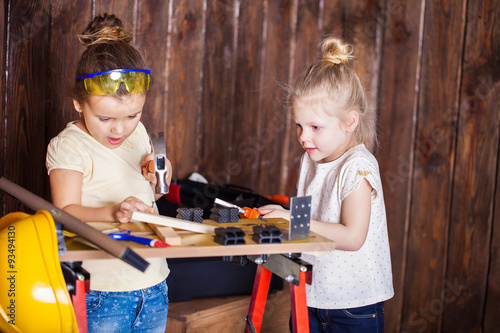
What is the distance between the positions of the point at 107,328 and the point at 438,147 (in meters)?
1.93

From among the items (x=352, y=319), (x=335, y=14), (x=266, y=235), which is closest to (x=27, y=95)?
(x=266, y=235)

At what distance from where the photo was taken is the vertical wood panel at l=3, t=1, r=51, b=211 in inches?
81.0

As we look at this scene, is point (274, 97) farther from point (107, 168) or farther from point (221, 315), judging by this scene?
point (107, 168)

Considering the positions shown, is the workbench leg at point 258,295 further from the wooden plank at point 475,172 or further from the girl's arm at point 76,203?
the wooden plank at point 475,172

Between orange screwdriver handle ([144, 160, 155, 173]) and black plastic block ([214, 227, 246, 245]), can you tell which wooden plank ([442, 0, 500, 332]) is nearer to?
orange screwdriver handle ([144, 160, 155, 173])

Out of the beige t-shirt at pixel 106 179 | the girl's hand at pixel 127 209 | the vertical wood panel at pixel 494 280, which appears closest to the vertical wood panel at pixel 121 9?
the beige t-shirt at pixel 106 179

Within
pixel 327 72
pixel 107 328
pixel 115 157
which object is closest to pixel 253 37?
pixel 327 72

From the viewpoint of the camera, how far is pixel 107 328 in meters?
1.54

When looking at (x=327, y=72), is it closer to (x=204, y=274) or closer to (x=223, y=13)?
(x=204, y=274)

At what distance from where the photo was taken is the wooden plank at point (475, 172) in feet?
8.79

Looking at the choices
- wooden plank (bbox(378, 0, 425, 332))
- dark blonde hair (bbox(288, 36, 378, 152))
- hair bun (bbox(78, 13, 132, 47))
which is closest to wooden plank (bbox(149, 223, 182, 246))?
hair bun (bbox(78, 13, 132, 47))

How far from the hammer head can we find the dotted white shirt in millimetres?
553

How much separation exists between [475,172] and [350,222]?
4.46 ft

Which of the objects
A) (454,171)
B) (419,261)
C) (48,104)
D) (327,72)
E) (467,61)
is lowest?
(419,261)
